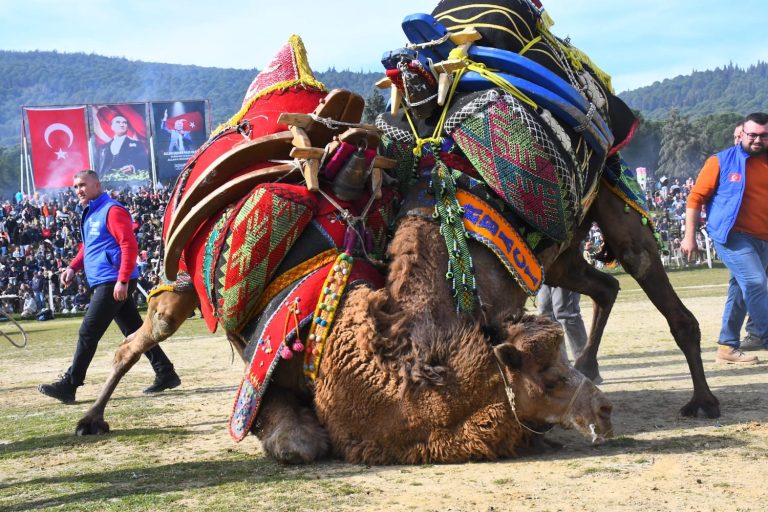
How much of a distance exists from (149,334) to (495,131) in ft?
8.79

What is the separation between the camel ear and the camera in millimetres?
4383

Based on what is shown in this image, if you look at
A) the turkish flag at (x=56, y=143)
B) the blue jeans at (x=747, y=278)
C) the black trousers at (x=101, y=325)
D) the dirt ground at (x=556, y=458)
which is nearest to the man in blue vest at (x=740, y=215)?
the blue jeans at (x=747, y=278)

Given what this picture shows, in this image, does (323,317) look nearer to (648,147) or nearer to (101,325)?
(101,325)

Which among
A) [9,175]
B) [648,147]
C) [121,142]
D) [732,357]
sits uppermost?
[9,175]

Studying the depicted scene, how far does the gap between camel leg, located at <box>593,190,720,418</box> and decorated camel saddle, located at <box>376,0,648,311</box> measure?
0.46 metres

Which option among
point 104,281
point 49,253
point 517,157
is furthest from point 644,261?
point 49,253

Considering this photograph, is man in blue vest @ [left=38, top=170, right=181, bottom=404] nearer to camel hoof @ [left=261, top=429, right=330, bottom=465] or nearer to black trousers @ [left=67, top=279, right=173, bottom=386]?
black trousers @ [left=67, top=279, right=173, bottom=386]

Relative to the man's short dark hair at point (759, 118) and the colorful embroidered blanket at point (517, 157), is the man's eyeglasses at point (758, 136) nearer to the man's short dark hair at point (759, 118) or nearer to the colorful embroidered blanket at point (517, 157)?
the man's short dark hair at point (759, 118)

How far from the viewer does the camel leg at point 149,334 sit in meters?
5.85

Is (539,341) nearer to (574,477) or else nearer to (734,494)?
(574,477)

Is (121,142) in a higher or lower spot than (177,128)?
lower

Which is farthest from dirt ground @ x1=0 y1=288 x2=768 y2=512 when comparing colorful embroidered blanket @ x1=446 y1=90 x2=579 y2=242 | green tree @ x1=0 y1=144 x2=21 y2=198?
green tree @ x1=0 y1=144 x2=21 y2=198

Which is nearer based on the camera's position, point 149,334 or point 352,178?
point 352,178

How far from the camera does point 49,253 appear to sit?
35.1 metres
